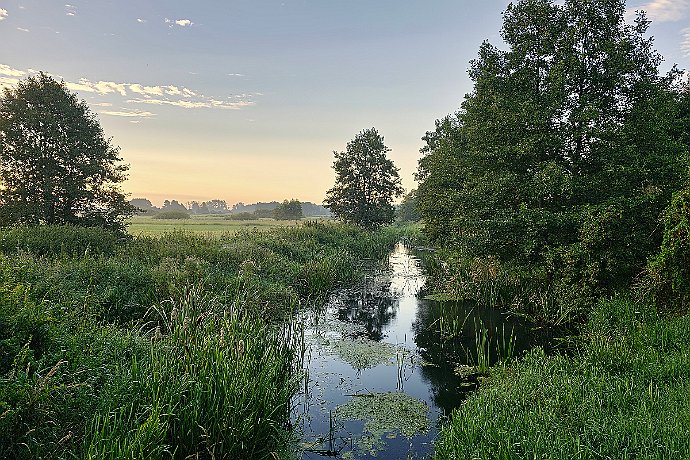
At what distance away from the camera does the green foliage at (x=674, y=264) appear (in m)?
11.6

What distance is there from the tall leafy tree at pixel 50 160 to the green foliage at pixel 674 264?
30.4 meters

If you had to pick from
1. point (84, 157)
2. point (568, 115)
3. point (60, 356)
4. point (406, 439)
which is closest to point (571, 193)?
point (568, 115)

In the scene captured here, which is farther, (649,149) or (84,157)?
(84,157)

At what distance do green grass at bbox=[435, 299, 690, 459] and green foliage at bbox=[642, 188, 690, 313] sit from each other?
155 cm

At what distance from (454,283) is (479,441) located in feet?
49.2

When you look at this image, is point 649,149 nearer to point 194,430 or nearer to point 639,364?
point 639,364

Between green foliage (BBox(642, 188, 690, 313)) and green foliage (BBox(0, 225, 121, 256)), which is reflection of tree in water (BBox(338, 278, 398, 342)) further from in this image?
green foliage (BBox(0, 225, 121, 256))

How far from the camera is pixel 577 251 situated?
1414 centimetres

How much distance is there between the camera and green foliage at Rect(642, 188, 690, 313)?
457 inches

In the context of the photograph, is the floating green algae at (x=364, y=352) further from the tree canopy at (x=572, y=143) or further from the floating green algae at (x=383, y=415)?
the tree canopy at (x=572, y=143)

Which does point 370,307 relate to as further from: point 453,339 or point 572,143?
point 572,143

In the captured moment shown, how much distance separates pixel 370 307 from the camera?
20.0m

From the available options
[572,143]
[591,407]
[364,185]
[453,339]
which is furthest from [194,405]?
[364,185]

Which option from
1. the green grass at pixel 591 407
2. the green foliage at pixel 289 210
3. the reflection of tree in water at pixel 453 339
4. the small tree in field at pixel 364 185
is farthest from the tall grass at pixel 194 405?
the green foliage at pixel 289 210
